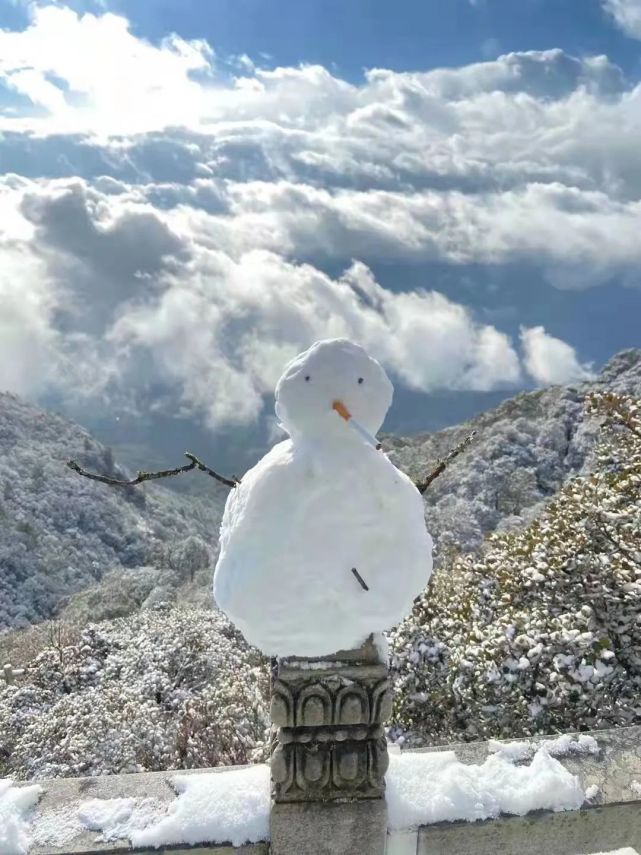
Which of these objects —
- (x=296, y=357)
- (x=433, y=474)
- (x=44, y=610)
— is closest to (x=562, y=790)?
(x=433, y=474)

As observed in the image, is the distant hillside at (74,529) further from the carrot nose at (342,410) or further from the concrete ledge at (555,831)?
the carrot nose at (342,410)

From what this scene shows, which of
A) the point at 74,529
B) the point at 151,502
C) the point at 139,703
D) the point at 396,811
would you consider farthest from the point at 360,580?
the point at 151,502

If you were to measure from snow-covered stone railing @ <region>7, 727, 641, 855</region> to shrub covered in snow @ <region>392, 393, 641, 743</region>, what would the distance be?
2523 millimetres

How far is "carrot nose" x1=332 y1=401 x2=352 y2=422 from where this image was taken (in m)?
2.76

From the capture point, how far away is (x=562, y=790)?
10.2 feet

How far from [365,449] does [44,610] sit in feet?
176

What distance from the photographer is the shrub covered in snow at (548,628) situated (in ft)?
18.8

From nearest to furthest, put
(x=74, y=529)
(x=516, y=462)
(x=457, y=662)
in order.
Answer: (x=457, y=662)
(x=516, y=462)
(x=74, y=529)

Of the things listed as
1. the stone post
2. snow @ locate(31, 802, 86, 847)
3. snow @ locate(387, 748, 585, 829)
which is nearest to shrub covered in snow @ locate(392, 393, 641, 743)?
snow @ locate(387, 748, 585, 829)

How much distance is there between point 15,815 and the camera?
2.98 meters

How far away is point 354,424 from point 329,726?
1.26m

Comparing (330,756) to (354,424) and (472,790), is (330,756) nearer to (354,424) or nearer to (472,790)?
(472,790)

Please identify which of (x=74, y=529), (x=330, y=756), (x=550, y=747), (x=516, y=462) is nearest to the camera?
(x=330, y=756)

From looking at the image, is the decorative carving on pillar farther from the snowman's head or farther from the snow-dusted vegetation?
the snow-dusted vegetation
